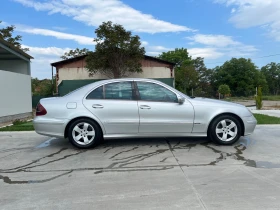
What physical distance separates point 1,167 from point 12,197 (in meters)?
1.67

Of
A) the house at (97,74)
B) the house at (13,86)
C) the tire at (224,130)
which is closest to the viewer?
the tire at (224,130)

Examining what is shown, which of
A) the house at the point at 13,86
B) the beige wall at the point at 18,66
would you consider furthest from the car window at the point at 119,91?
the beige wall at the point at 18,66

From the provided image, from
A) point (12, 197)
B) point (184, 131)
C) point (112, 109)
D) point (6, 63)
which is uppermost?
point (6, 63)

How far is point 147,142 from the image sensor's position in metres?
6.82

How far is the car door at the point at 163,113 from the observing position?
6125mm

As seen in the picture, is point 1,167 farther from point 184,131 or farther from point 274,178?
point 274,178

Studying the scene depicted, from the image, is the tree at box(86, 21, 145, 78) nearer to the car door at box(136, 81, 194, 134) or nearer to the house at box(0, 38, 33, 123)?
the house at box(0, 38, 33, 123)

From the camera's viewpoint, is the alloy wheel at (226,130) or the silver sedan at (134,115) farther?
the alloy wheel at (226,130)

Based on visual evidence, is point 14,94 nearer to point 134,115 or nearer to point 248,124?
point 134,115

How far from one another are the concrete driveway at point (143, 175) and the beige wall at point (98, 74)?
18.2 meters

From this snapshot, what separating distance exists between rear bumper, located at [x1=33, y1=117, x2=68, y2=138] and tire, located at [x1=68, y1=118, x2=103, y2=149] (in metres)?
0.18

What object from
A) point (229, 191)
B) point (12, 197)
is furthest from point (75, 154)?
point (229, 191)

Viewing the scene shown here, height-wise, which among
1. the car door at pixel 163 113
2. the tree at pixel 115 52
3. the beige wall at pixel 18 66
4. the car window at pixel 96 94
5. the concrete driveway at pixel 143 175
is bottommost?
the concrete driveway at pixel 143 175

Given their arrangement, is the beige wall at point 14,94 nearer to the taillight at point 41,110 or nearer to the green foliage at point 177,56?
the taillight at point 41,110
